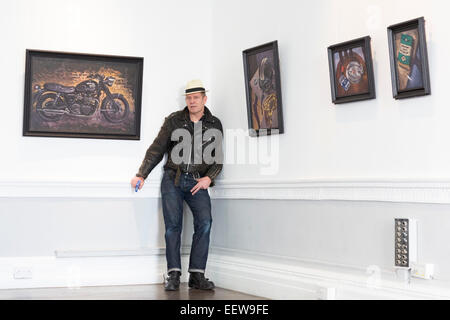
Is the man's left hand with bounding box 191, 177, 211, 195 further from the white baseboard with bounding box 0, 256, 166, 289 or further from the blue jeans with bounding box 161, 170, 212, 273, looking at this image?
the white baseboard with bounding box 0, 256, 166, 289

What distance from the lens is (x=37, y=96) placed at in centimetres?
558

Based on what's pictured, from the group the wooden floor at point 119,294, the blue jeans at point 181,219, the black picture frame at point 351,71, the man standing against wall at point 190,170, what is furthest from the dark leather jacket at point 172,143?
the black picture frame at point 351,71

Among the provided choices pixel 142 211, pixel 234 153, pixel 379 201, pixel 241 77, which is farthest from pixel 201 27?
pixel 379 201

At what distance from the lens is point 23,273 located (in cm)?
547

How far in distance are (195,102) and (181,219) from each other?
105 cm

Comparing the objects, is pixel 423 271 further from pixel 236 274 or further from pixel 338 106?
pixel 236 274

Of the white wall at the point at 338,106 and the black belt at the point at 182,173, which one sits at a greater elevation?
the white wall at the point at 338,106

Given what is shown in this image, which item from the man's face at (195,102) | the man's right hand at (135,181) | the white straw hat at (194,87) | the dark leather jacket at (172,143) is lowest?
the man's right hand at (135,181)

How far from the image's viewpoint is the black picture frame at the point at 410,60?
12.5 feet

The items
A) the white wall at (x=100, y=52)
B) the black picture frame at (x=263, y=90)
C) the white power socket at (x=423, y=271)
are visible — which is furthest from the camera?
the white wall at (x=100, y=52)

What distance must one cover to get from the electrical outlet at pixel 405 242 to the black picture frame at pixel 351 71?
86 cm

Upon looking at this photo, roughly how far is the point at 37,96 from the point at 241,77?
1796 mm

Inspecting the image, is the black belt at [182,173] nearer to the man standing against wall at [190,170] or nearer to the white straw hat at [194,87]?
the man standing against wall at [190,170]

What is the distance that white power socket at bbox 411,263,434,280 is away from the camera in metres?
3.77
